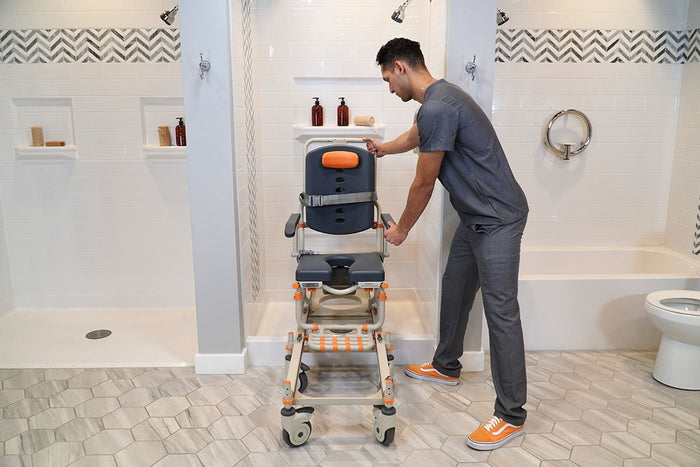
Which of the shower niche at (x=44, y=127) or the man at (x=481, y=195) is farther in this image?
the shower niche at (x=44, y=127)

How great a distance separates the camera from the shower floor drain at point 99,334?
357 centimetres

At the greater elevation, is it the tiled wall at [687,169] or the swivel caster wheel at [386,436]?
the tiled wall at [687,169]

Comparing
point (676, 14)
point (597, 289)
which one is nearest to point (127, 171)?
point (597, 289)

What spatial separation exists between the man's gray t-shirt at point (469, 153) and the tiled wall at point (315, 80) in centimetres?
129

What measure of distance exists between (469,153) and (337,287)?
3.17 feet

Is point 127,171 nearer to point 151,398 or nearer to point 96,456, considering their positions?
point 151,398

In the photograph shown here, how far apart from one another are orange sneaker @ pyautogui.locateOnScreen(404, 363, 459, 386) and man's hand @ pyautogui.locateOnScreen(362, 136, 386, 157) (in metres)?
1.15

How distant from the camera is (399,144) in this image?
2.81 m

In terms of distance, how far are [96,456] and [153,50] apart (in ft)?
8.26

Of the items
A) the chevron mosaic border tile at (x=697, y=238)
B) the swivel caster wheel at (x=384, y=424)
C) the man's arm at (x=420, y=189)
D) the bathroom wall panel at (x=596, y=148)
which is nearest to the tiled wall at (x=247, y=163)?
the man's arm at (x=420, y=189)

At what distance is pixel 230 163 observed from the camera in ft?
9.57

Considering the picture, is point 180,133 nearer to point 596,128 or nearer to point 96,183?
point 96,183

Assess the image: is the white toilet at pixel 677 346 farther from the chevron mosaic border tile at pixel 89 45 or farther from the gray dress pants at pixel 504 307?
the chevron mosaic border tile at pixel 89 45

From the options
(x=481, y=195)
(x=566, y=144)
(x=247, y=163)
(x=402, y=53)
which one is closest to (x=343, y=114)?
(x=247, y=163)
